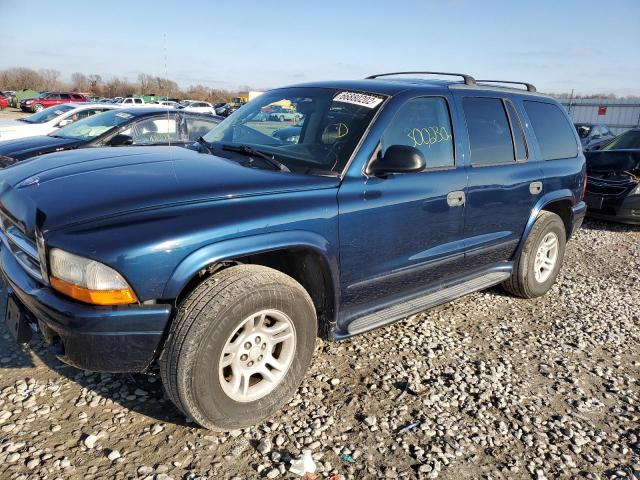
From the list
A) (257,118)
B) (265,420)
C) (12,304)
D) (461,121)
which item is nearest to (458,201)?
(461,121)

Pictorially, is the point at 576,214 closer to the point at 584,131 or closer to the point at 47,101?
the point at 584,131

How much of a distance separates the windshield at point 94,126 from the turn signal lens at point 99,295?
4969 mm

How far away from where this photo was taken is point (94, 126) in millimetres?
6902

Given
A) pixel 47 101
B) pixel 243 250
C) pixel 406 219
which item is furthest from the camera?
pixel 47 101

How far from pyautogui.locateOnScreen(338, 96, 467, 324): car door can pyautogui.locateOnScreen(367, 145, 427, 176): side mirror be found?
2.8 inches

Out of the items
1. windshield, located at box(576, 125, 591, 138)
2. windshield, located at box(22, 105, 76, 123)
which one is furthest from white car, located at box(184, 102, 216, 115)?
windshield, located at box(576, 125, 591, 138)

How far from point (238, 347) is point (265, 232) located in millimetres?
610

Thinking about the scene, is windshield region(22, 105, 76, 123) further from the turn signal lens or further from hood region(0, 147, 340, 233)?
the turn signal lens

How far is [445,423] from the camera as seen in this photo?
2.70 metres

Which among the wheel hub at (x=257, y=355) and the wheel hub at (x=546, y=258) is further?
the wheel hub at (x=546, y=258)

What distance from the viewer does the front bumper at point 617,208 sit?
7.28 meters

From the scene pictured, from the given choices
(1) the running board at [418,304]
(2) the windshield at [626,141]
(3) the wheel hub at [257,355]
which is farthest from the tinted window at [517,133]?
(2) the windshield at [626,141]

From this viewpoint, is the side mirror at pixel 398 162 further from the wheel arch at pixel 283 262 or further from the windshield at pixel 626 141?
the windshield at pixel 626 141

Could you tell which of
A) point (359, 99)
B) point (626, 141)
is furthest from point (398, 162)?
point (626, 141)
